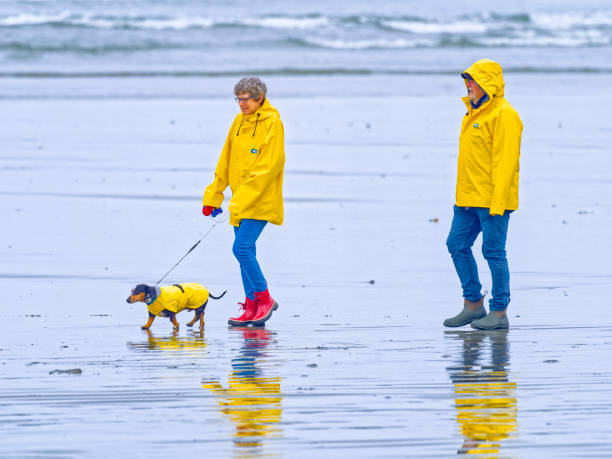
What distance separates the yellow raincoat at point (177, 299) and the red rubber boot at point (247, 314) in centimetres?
27

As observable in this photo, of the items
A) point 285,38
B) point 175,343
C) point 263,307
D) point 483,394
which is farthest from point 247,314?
point 285,38

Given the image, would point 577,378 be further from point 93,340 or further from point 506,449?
point 93,340

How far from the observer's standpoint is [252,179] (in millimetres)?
7980

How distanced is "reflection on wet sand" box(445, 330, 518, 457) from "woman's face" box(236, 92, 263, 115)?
195cm

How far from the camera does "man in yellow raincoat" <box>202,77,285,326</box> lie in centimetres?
797

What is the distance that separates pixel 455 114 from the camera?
2366 centimetres

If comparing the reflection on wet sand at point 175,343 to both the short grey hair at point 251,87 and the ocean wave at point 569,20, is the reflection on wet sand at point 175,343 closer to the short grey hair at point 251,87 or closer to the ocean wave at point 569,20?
the short grey hair at point 251,87

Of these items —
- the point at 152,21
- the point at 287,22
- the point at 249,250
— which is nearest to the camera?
the point at 249,250

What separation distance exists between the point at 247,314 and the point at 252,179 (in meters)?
0.91

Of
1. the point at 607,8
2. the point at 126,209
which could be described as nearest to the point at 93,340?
the point at 126,209

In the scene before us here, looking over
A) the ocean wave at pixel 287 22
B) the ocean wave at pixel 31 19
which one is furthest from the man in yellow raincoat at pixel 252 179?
the ocean wave at pixel 287 22

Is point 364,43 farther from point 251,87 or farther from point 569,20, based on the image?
point 251,87

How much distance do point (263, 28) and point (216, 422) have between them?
4941 centimetres

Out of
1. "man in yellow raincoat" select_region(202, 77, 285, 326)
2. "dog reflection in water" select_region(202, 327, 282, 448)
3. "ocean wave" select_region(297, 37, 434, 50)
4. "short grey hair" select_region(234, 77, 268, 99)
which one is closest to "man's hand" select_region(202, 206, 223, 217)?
"man in yellow raincoat" select_region(202, 77, 285, 326)
